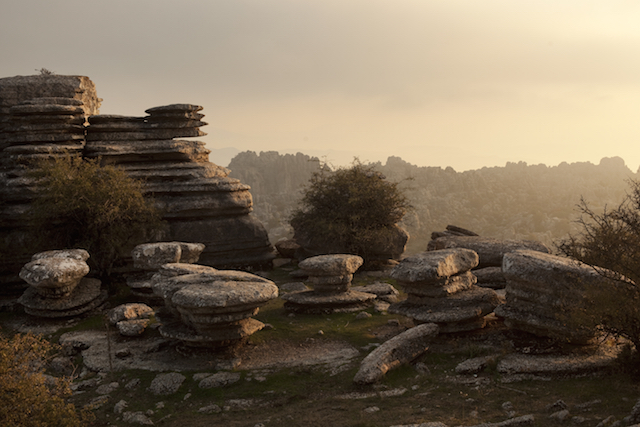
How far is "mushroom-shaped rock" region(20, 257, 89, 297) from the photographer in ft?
42.9

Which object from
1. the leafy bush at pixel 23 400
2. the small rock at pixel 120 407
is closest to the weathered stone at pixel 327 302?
the small rock at pixel 120 407

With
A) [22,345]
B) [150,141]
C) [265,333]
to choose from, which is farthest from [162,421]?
[150,141]

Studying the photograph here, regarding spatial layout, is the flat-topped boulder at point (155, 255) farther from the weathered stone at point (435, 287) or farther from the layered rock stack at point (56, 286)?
the weathered stone at point (435, 287)

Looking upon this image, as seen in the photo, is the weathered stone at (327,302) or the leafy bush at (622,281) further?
the weathered stone at (327,302)

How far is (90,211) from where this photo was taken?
610 inches

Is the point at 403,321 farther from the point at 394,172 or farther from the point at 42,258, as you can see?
the point at 394,172

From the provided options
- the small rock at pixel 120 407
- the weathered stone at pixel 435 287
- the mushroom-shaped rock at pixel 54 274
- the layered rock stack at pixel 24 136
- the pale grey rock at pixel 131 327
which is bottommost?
the small rock at pixel 120 407

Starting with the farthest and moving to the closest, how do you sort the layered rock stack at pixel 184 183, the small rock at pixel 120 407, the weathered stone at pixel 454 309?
the layered rock stack at pixel 184 183 < the weathered stone at pixel 454 309 < the small rock at pixel 120 407

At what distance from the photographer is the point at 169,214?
19.1 m

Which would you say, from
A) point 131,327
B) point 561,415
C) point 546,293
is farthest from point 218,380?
point 546,293

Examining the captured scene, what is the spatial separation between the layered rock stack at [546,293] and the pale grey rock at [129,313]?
908cm

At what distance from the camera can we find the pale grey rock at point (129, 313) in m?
12.9

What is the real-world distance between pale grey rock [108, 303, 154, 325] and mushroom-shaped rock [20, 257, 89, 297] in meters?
1.51

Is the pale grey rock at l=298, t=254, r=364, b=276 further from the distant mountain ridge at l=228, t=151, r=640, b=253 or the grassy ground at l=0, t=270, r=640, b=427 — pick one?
the distant mountain ridge at l=228, t=151, r=640, b=253
